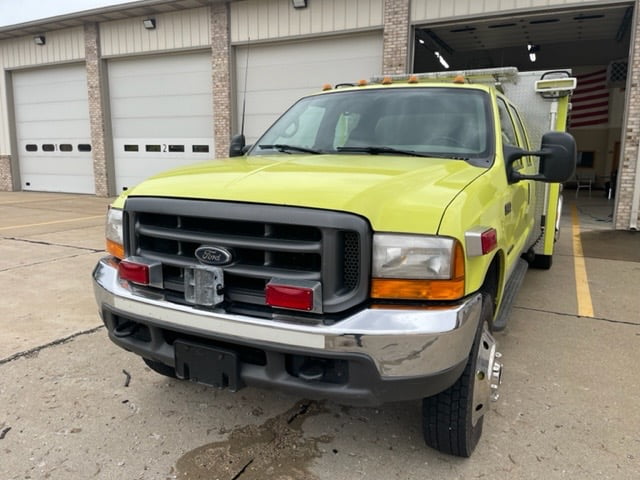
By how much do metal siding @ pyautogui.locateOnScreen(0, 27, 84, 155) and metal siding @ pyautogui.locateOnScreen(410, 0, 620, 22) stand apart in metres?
10.2

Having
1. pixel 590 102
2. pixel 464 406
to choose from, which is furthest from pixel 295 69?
pixel 590 102

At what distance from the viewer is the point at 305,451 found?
8.63 feet

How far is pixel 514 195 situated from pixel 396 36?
8542 mm

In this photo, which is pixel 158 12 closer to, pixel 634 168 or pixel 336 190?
pixel 634 168

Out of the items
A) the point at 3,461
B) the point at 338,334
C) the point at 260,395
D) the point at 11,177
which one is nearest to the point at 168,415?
the point at 260,395

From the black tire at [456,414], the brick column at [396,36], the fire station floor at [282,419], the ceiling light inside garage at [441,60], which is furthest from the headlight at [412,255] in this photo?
the ceiling light inside garage at [441,60]

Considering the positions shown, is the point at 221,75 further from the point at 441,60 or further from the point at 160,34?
the point at 441,60

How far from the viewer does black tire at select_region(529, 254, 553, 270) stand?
21.0 ft

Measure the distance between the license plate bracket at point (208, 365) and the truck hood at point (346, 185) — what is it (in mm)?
673

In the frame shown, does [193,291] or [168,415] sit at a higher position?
[193,291]

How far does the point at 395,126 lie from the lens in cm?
340

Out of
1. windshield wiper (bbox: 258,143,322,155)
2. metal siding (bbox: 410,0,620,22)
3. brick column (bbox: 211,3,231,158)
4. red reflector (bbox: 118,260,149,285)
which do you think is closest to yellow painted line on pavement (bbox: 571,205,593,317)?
windshield wiper (bbox: 258,143,322,155)

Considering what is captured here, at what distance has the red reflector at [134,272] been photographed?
2.46 meters

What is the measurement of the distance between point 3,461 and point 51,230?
295 inches
